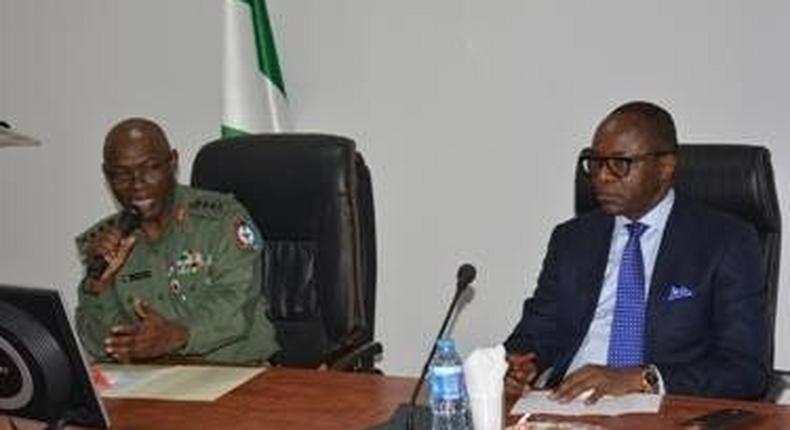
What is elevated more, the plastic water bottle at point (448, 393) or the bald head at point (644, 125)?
the bald head at point (644, 125)

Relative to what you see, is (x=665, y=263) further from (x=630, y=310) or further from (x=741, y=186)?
(x=741, y=186)

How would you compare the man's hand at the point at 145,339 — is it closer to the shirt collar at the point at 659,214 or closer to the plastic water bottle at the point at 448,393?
the plastic water bottle at the point at 448,393

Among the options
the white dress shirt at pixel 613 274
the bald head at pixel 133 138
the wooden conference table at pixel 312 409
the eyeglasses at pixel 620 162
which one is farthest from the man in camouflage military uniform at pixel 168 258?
the eyeglasses at pixel 620 162

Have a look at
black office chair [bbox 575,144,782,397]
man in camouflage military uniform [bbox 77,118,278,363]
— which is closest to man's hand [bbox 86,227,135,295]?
man in camouflage military uniform [bbox 77,118,278,363]

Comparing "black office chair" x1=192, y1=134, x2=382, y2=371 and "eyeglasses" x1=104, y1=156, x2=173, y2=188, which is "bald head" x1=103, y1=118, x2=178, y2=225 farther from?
"black office chair" x1=192, y1=134, x2=382, y2=371

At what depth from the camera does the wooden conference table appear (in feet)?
6.50

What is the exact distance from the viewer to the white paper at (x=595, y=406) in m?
2.02

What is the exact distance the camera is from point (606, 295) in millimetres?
2680

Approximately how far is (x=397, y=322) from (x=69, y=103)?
1.60 metres

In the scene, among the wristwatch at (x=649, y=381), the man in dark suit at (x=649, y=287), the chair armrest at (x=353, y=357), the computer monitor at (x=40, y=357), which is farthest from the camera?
the chair armrest at (x=353, y=357)

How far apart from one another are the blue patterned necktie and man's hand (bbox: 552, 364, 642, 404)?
38 centimetres

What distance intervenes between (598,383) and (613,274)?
25.3 inches

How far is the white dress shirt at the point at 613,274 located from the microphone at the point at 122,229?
1.23 metres

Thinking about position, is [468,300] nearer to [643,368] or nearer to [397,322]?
[397,322]
